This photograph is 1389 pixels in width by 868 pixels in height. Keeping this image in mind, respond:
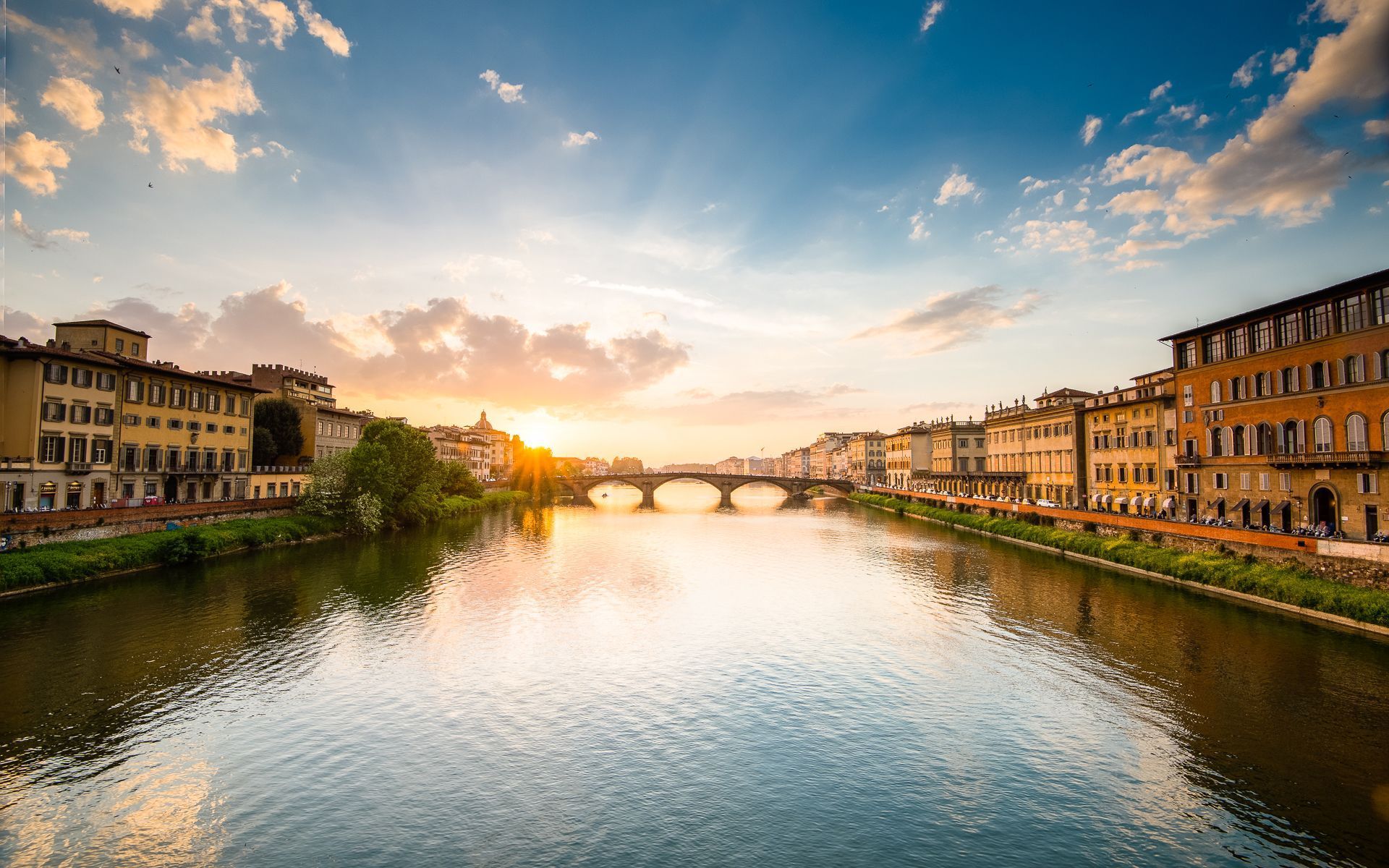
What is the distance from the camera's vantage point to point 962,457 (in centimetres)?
9850

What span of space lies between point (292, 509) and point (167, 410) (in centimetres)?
1332

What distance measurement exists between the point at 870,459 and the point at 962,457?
64.8 metres

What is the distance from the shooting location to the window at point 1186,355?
160 feet

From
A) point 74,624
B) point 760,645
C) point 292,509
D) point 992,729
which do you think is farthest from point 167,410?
point 992,729

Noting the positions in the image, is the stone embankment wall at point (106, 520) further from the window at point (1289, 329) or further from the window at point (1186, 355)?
the window at point (1186, 355)

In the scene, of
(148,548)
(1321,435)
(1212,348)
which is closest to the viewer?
(1321,435)

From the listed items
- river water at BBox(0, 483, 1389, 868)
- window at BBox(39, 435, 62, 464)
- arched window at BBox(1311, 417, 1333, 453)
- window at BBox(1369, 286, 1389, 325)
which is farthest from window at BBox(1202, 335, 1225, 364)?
window at BBox(39, 435, 62, 464)

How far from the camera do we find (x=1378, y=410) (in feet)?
112

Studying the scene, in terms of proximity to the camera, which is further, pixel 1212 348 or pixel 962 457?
pixel 962 457

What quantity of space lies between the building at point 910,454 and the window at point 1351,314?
75086 mm

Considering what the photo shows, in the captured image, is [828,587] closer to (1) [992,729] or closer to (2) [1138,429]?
(1) [992,729]

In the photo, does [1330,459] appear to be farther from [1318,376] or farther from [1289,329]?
[1289,329]

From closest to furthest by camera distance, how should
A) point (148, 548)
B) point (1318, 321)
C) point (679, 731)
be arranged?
1. point (679, 731)
2. point (1318, 321)
3. point (148, 548)

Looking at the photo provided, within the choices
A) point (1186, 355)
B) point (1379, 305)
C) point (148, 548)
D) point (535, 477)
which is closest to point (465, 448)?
point (535, 477)
